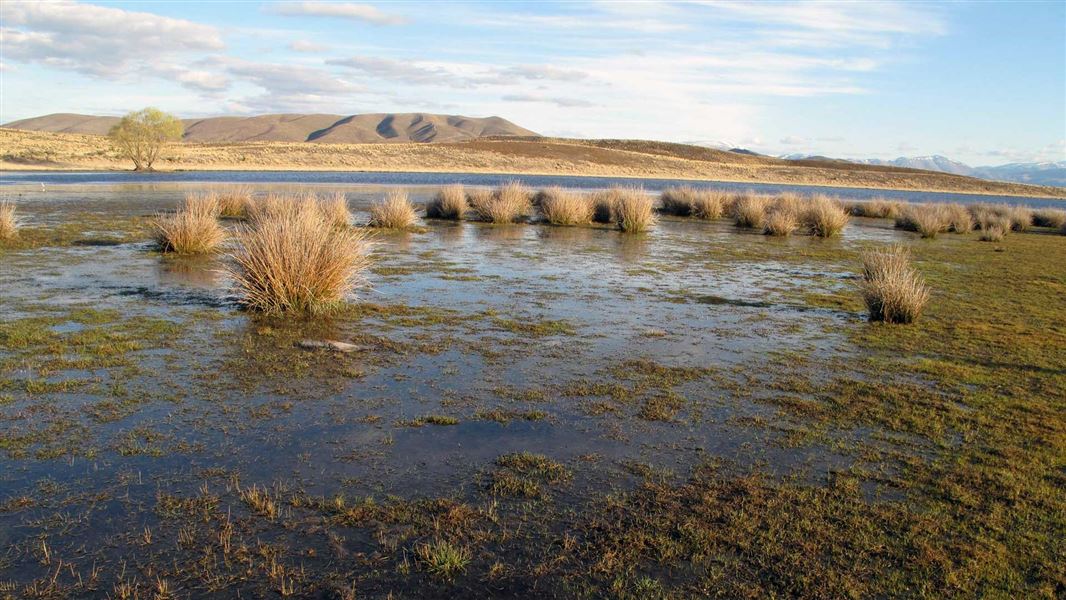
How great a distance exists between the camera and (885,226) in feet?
98.2

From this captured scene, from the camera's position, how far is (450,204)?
25438 millimetres

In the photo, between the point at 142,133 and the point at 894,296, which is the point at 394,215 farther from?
the point at 142,133

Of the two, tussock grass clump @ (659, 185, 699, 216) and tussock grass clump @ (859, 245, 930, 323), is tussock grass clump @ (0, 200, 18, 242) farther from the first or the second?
tussock grass clump @ (659, 185, 699, 216)

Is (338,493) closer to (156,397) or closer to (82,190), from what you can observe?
(156,397)

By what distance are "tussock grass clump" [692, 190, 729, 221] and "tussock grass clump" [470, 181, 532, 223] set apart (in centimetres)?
800

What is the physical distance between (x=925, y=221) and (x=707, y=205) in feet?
26.4

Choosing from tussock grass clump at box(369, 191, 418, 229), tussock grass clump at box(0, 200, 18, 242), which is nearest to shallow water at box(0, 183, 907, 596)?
tussock grass clump at box(0, 200, 18, 242)

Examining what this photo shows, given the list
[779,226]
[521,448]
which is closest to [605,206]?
[779,226]

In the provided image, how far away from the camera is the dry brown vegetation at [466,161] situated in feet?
216

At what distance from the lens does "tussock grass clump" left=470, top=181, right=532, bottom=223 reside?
80.1 feet

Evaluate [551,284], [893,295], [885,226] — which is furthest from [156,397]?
[885,226]

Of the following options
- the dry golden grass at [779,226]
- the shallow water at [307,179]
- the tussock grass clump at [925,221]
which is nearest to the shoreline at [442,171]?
the shallow water at [307,179]

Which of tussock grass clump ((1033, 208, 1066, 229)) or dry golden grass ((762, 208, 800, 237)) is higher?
tussock grass clump ((1033, 208, 1066, 229))

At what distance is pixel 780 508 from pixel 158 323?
7.45 meters
